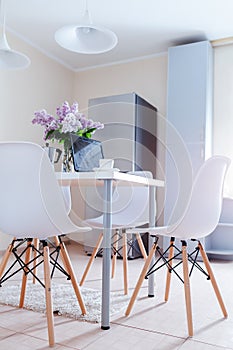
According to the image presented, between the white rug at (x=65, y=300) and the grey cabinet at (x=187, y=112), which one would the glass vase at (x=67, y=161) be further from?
the grey cabinet at (x=187, y=112)

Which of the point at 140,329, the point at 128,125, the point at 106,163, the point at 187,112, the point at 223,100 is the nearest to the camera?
the point at 140,329

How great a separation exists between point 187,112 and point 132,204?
5.87 ft

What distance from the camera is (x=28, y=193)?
1.54 metres

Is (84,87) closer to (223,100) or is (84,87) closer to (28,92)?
(28,92)

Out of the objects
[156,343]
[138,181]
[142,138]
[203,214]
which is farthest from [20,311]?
[142,138]

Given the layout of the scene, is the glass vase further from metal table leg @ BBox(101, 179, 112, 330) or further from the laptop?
metal table leg @ BBox(101, 179, 112, 330)

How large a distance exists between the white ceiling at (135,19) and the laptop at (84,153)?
6.50 ft

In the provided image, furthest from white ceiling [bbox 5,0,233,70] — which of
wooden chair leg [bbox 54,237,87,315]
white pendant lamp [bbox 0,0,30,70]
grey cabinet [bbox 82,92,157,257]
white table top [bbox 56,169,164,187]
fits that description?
wooden chair leg [bbox 54,237,87,315]

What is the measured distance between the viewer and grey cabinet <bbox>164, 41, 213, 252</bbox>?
12.8 feet

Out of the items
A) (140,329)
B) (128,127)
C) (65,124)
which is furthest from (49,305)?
(128,127)

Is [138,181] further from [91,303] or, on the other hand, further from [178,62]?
[178,62]

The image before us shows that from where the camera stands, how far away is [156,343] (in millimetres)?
1479

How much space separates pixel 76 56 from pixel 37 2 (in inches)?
51.0

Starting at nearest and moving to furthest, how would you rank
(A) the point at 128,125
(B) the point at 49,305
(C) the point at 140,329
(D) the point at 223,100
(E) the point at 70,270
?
(B) the point at 49,305
(C) the point at 140,329
(E) the point at 70,270
(A) the point at 128,125
(D) the point at 223,100
